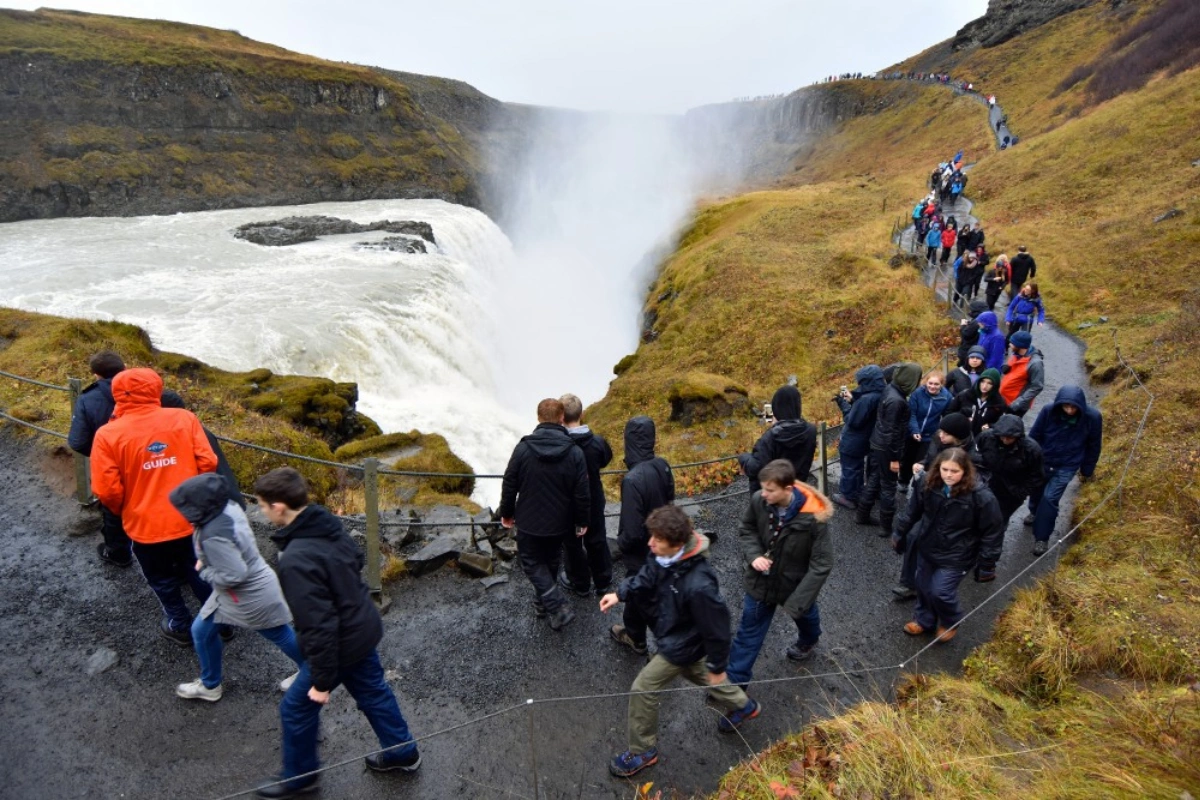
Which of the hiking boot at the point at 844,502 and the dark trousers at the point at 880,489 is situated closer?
the dark trousers at the point at 880,489

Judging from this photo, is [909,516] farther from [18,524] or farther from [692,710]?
[18,524]

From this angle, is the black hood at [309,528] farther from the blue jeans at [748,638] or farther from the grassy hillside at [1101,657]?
the blue jeans at [748,638]

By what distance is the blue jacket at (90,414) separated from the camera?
615 cm

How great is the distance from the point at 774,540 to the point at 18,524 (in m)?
8.61

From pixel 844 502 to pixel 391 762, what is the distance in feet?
22.1

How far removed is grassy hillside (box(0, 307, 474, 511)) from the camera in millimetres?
9672

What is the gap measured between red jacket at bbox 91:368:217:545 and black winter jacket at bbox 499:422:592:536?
2.67m

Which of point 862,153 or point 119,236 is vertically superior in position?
point 862,153

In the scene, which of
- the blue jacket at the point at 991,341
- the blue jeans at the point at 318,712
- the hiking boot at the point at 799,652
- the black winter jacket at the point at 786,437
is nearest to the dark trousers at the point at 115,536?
the blue jeans at the point at 318,712

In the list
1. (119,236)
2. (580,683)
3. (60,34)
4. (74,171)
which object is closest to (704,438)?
(580,683)

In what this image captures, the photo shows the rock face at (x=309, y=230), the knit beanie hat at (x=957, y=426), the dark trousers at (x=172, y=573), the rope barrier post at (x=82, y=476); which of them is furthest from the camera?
the rock face at (x=309, y=230)

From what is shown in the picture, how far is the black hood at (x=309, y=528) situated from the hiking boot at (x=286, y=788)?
1786mm

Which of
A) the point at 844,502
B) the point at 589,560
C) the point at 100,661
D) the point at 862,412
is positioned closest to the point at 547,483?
the point at 589,560

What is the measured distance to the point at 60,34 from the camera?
5762 cm
